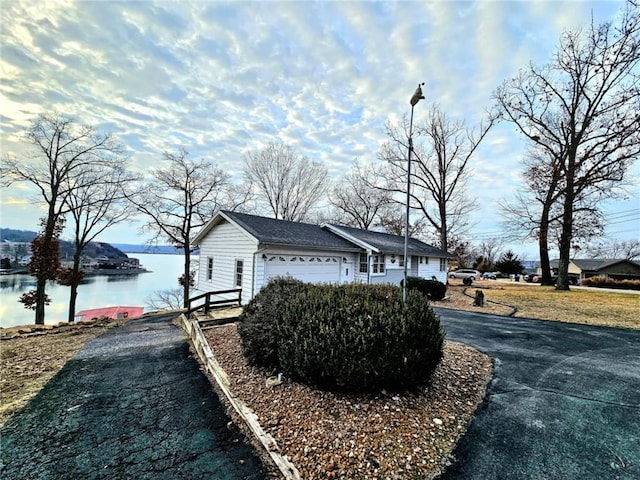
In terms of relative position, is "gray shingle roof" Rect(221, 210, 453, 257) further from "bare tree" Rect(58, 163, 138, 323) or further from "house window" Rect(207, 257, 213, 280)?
"bare tree" Rect(58, 163, 138, 323)

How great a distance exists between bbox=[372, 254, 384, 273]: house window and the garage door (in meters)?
2.63

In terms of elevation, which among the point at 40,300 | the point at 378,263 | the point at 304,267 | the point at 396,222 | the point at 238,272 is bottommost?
the point at 40,300

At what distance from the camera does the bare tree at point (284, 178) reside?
26.2 meters

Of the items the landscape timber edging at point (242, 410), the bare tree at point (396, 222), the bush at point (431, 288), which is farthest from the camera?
the bare tree at point (396, 222)

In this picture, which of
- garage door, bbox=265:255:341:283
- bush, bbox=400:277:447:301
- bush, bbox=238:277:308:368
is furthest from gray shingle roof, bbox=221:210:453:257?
bush, bbox=238:277:308:368

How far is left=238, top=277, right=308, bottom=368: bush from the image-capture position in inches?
183

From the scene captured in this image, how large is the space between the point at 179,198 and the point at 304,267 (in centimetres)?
1283

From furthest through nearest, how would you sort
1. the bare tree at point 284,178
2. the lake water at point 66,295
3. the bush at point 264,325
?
the bare tree at point 284,178 < the lake water at point 66,295 < the bush at point 264,325

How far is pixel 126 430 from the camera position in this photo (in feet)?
10.9

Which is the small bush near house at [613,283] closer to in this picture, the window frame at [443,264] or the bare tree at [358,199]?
the window frame at [443,264]

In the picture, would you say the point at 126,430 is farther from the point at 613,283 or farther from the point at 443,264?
the point at 613,283

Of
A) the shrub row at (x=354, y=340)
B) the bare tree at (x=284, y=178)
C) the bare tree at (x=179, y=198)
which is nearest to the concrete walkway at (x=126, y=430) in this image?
the shrub row at (x=354, y=340)

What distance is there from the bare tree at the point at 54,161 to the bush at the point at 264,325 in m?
16.8

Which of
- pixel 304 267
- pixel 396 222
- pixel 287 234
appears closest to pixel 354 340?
pixel 304 267
